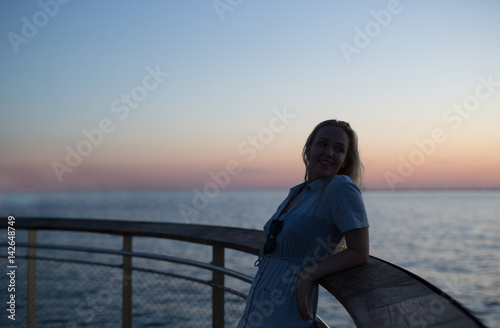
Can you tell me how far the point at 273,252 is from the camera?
1.85 m

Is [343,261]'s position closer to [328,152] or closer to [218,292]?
[328,152]

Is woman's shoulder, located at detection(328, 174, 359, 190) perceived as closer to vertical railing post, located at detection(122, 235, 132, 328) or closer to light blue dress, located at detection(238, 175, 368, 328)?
light blue dress, located at detection(238, 175, 368, 328)

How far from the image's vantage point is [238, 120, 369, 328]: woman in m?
1.57

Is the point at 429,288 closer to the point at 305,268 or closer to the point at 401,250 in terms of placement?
the point at 305,268

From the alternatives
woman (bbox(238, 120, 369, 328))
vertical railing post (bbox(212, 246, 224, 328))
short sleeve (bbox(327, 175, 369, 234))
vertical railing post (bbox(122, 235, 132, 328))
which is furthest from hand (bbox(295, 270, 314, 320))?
vertical railing post (bbox(122, 235, 132, 328))

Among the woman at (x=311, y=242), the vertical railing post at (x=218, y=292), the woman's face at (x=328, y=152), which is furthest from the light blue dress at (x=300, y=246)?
the vertical railing post at (x=218, y=292)

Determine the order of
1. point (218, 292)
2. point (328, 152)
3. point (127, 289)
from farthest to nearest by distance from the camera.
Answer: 1. point (127, 289)
2. point (218, 292)
3. point (328, 152)

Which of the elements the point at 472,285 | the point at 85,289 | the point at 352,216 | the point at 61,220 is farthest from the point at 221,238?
the point at 472,285

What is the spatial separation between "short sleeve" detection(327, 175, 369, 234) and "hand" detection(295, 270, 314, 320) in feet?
0.72

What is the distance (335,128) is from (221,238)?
0.92m

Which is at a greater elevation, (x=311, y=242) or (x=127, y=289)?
(x=311, y=242)

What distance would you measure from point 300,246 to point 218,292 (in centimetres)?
102

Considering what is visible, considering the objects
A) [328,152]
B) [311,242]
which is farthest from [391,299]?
[328,152]

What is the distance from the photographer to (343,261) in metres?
1.54
